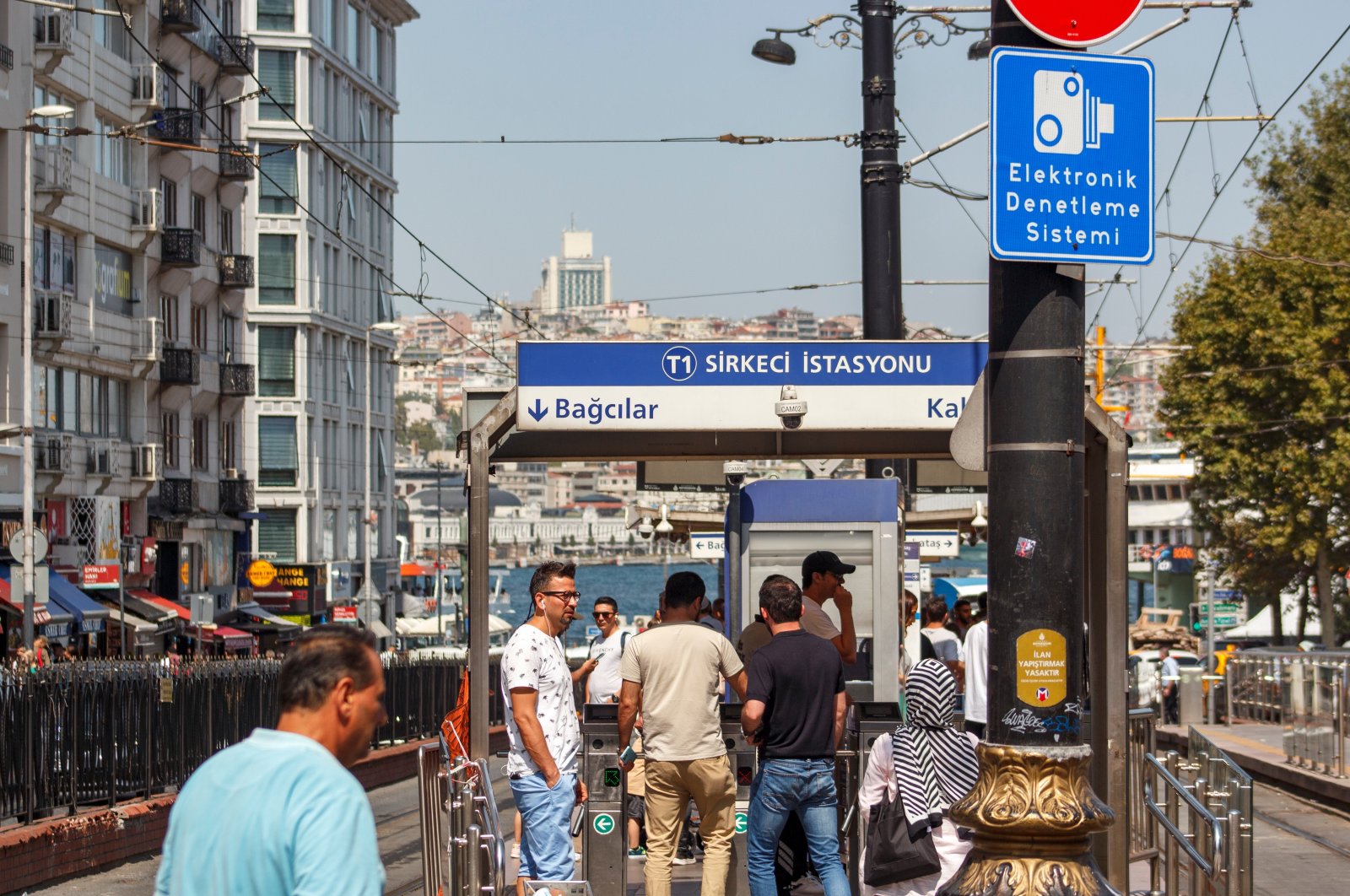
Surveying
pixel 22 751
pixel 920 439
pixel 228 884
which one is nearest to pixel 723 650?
pixel 920 439

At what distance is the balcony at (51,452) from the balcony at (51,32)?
7572 mm

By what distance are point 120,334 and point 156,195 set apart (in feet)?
11.7

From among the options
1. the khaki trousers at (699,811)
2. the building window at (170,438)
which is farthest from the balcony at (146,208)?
the khaki trousers at (699,811)

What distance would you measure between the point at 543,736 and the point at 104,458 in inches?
1426

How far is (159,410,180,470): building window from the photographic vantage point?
50.1m

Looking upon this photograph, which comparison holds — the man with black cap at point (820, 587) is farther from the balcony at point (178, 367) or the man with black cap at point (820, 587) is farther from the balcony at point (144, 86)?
the balcony at point (178, 367)

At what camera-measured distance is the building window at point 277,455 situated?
70.6m

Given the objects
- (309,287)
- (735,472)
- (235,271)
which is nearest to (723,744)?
(735,472)

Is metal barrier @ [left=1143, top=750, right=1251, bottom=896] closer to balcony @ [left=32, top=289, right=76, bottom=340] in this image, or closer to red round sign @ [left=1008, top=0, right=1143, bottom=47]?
red round sign @ [left=1008, top=0, right=1143, bottom=47]

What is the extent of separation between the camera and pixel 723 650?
30.2ft

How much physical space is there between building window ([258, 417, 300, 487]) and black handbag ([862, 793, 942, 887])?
208 feet

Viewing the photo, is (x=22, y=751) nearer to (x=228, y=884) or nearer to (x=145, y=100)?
(x=228, y=884)

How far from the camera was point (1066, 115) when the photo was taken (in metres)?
5.98

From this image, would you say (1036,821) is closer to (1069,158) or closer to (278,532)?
(1069,158)
